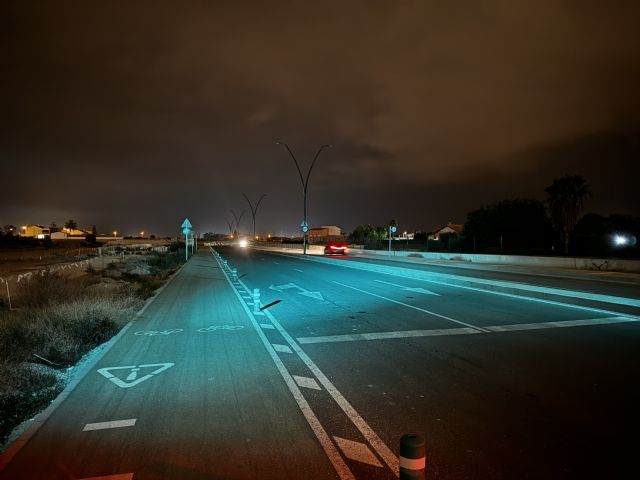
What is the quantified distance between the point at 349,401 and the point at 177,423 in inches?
81.5

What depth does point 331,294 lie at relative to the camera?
16.8 meters

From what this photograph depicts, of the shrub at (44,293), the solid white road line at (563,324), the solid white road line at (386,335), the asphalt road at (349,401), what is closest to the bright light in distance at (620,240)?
the asphalt road at (349,401)

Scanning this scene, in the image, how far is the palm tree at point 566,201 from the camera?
51781 mm

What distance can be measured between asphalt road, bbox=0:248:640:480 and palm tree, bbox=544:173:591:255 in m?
45.8

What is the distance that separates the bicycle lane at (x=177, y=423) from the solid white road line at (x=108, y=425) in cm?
2

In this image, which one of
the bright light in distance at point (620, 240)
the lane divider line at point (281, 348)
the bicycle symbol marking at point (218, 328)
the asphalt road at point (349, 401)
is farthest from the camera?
the bright light in distance at point (620, 240)

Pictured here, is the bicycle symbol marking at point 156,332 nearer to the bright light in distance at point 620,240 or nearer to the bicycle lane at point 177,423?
the bicycle lane at point 177,423

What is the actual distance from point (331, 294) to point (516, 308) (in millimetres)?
6488

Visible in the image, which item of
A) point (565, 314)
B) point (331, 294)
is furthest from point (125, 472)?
point (331, 294)

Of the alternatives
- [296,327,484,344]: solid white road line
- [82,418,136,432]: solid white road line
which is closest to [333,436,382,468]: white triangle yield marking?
[82,418,136,432]: solid white road line

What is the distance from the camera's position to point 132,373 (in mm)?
7016

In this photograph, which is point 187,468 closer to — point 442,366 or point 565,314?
point 442,366

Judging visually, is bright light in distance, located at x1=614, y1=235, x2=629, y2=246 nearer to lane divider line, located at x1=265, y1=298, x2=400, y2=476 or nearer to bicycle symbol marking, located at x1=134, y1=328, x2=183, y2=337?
lane divider line, located at x1=265, y1=298, x2=400, y2=476

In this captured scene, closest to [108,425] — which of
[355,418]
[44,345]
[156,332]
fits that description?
[355,418]
